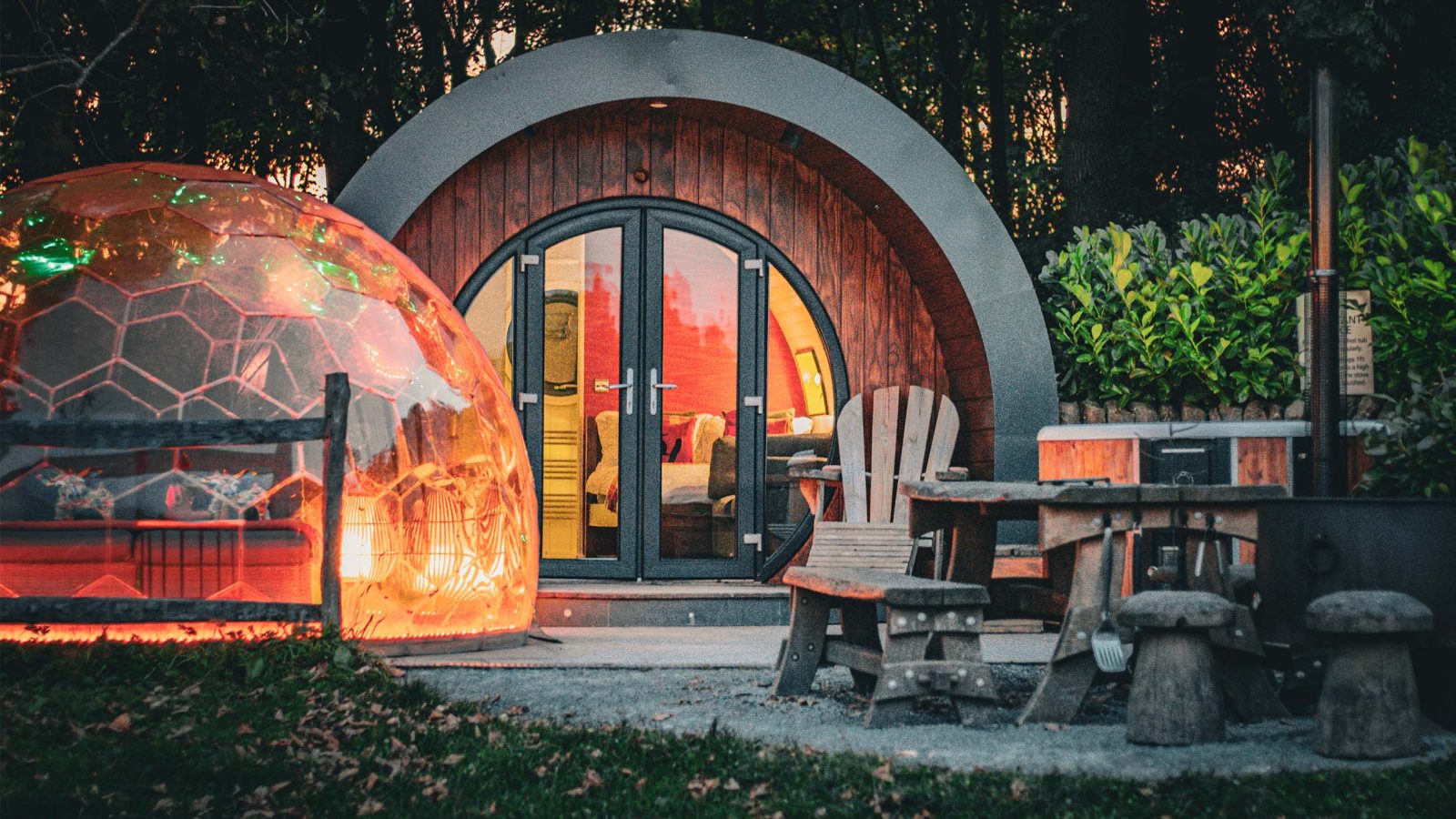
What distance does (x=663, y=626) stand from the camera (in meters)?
8.31

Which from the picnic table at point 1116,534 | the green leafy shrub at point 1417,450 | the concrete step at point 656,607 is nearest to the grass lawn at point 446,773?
the picnic table at point 1116,534

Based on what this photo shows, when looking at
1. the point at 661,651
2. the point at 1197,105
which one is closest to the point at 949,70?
the point at 1197,105

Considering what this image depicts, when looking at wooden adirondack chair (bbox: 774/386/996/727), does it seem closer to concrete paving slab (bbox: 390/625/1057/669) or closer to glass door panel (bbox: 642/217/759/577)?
concrete paving slab (bbox: 390/625/1057/669)

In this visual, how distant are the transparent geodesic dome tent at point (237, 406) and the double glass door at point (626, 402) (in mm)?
1724

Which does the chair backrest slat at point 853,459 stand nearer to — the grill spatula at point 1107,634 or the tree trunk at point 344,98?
the grill spatula at point 1107,634

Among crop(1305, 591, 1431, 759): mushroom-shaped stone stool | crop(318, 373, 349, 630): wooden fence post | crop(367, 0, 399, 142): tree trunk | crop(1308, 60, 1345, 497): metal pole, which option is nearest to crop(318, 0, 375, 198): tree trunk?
crop(367, 0, 399, 142): tree trunk

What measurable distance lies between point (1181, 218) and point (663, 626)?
6656mm

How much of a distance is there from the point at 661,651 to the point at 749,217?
3.33 metres

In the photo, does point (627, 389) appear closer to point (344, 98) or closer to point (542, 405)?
point (542, 405)

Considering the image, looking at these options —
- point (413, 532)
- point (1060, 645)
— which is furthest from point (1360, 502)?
point (413, 532)

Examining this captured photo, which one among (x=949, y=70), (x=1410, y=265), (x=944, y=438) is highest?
(x=949, y=70)

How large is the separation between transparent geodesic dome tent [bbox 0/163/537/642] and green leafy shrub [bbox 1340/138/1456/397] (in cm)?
454

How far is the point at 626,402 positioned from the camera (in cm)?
911

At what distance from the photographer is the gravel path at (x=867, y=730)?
4.54 meters
